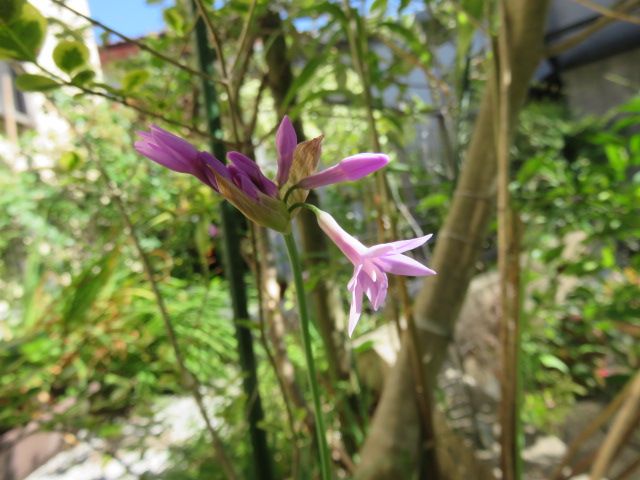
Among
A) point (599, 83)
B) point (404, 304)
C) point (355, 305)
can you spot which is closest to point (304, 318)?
point (355, 305)

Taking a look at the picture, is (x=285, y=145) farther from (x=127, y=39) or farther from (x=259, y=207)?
(x=127, y=39)

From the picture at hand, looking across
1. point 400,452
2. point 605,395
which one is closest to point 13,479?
→ point 400,452

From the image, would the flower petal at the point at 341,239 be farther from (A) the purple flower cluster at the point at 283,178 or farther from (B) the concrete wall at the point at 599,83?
(B) the concrete wall at the point at 599,83

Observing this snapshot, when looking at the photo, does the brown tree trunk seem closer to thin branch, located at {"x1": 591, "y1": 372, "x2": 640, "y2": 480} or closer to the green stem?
thin branch, located at {"x1": 591, "y1": 372, "x2": 640, "y2": 480}

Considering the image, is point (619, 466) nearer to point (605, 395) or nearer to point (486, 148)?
point (605, 395)

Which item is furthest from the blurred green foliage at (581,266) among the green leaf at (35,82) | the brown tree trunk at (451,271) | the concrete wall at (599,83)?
the concrete wall at (599,83)
